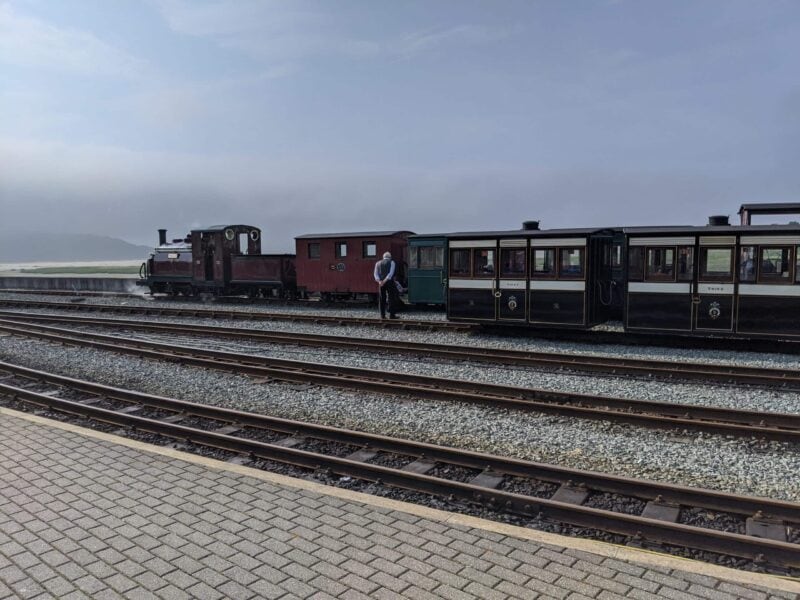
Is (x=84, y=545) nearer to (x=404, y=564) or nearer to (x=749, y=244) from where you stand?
(x=404, y=564)

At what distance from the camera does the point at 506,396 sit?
29.6ft

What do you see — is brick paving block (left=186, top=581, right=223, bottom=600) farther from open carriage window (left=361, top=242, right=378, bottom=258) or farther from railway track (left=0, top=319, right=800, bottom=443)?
open carriage window (left=361, top=242, right=378, bottom=258)

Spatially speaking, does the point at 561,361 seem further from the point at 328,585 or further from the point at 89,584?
the point at 89,584

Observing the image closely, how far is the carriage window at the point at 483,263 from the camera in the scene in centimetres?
1521

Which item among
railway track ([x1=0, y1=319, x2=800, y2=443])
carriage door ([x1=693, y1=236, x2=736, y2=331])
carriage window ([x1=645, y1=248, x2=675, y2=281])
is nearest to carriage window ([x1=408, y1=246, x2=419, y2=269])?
carriage window ([x1=645, y1=248, x2=675, y2=281])

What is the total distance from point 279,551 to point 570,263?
11200 mm

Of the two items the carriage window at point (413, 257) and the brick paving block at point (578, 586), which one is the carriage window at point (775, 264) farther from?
the brick paving block at point (578, 586)

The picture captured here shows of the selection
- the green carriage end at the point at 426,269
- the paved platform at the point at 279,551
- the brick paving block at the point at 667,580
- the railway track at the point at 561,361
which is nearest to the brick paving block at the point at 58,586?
the paved platform at the point at 279,551

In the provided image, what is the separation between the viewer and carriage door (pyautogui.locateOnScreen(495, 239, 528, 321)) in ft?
48.2

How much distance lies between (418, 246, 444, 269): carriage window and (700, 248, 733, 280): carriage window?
8.64 meters

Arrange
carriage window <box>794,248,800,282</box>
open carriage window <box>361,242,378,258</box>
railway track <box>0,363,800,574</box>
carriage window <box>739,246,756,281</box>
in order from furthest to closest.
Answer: open carriage window <box>361,242,378,258</box> < carriage window <box>739,246,756,281</box> < carriage window <box>794,248,800,282</box> < railway track <box>0,363,800,574</box>

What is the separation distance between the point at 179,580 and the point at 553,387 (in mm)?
6776

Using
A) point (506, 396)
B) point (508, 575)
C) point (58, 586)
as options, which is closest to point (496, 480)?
point (508, 575)

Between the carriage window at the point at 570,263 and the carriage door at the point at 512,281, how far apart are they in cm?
85
